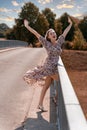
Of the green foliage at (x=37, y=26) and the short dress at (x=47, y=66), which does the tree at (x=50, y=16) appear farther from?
the short dress at (x=47, y=66)

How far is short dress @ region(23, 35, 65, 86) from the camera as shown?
7551 mm

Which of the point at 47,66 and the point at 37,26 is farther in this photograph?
the point at 37,26

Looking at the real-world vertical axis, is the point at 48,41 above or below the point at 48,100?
above

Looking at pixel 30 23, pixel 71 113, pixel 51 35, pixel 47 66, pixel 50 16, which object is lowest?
pixel 30 23

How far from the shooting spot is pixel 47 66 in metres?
7.59

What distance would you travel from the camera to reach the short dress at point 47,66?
7.55 metres

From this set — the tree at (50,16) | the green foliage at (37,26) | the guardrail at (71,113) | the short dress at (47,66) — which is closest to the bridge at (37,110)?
the guardrail at (71,113)

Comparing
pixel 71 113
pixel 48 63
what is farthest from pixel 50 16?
pixel 71 113

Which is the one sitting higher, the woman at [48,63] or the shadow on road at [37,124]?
the woman at [48,63]

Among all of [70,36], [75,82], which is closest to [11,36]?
[70,36]

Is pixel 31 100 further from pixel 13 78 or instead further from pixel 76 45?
pixel 76 45

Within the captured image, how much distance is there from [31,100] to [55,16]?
113714 mm

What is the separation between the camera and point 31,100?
937 cm

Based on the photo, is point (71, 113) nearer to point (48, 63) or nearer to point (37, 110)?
point (48, 63)
